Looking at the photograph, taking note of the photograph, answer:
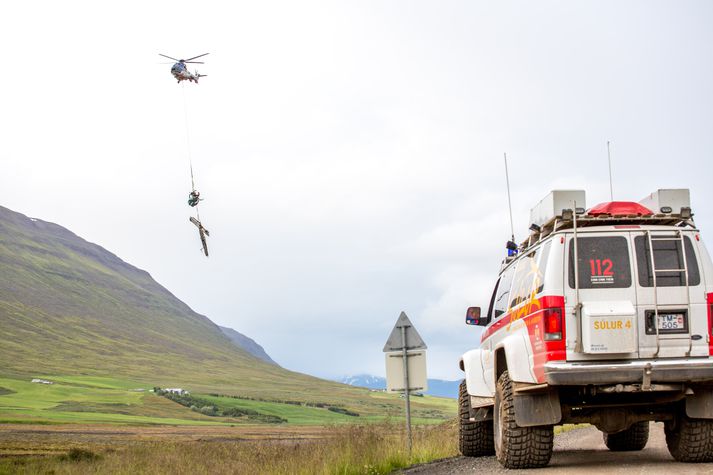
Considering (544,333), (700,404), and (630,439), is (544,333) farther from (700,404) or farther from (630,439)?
(630,439)

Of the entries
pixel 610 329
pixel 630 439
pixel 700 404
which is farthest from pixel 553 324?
pixel 630 439

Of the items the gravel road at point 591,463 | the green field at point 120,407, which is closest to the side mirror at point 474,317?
the gravel road at point 591,463

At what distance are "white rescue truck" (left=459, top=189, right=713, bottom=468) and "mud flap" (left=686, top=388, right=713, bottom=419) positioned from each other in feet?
0.04

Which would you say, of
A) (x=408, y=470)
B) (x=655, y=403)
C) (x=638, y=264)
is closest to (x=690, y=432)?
(x=655, y=403)

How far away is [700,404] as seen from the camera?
10.9 metres

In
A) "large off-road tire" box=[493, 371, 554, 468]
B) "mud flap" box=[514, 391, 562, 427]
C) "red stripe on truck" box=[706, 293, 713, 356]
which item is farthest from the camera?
"large off-road tire" box=[493, 371, 554, 468]

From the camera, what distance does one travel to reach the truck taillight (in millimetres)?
10242

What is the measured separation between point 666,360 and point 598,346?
33.7 inches

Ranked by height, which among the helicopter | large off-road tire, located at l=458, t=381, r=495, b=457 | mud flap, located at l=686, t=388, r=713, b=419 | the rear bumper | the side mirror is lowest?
large off-road tire, located at l=458, t=381, r=495, b=457

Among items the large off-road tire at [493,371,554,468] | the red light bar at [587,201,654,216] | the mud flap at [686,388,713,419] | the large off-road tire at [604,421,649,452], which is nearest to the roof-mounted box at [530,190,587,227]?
the red light bar at [587,201,654,216]

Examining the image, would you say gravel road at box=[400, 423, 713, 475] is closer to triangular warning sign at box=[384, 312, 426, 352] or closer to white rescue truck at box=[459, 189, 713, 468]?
white rescue truck at box=[459, 189, 713, 468]

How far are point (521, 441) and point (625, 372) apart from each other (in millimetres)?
1804

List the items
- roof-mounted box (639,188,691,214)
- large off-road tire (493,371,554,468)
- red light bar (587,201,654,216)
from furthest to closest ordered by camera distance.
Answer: large off-road tire (493,371,554,468), roof-mounted box (639,188,691,214), red light bar (587,201,654,216)

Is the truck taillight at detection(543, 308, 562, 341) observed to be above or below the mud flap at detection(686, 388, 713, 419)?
above
